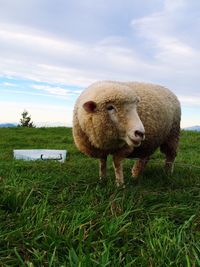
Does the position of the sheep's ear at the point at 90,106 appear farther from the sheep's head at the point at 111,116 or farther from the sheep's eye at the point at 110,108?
the sheep's eye at the point at 110,108

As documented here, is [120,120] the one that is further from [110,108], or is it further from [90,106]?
[90,106]

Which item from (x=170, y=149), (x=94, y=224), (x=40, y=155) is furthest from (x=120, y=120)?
(x=40, y=155)

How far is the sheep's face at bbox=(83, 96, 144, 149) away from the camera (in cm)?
517

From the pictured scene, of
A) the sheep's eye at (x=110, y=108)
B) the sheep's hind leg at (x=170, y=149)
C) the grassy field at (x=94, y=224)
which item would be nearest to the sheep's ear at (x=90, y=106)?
the sheep's eye at (x=110, y=108)

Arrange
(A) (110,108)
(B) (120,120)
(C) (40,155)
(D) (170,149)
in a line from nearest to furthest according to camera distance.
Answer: (B) (120,120), (A) (110,108), (D) (170,149), (C) (40,155)

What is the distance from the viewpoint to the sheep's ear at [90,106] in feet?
17.6

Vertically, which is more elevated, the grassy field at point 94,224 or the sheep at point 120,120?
the sheep at point 120,120

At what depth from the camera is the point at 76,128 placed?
5969 millimetres

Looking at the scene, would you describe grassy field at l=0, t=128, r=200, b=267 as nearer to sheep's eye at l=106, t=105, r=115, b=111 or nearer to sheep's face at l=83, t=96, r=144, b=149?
sheep's face at l=83, t=96, r=144, b=149

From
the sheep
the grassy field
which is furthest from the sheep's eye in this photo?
the grassy field

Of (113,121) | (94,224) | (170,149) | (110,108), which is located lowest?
(94,224)

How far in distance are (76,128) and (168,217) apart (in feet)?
7.66

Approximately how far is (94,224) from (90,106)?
2053mm

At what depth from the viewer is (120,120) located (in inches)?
207
